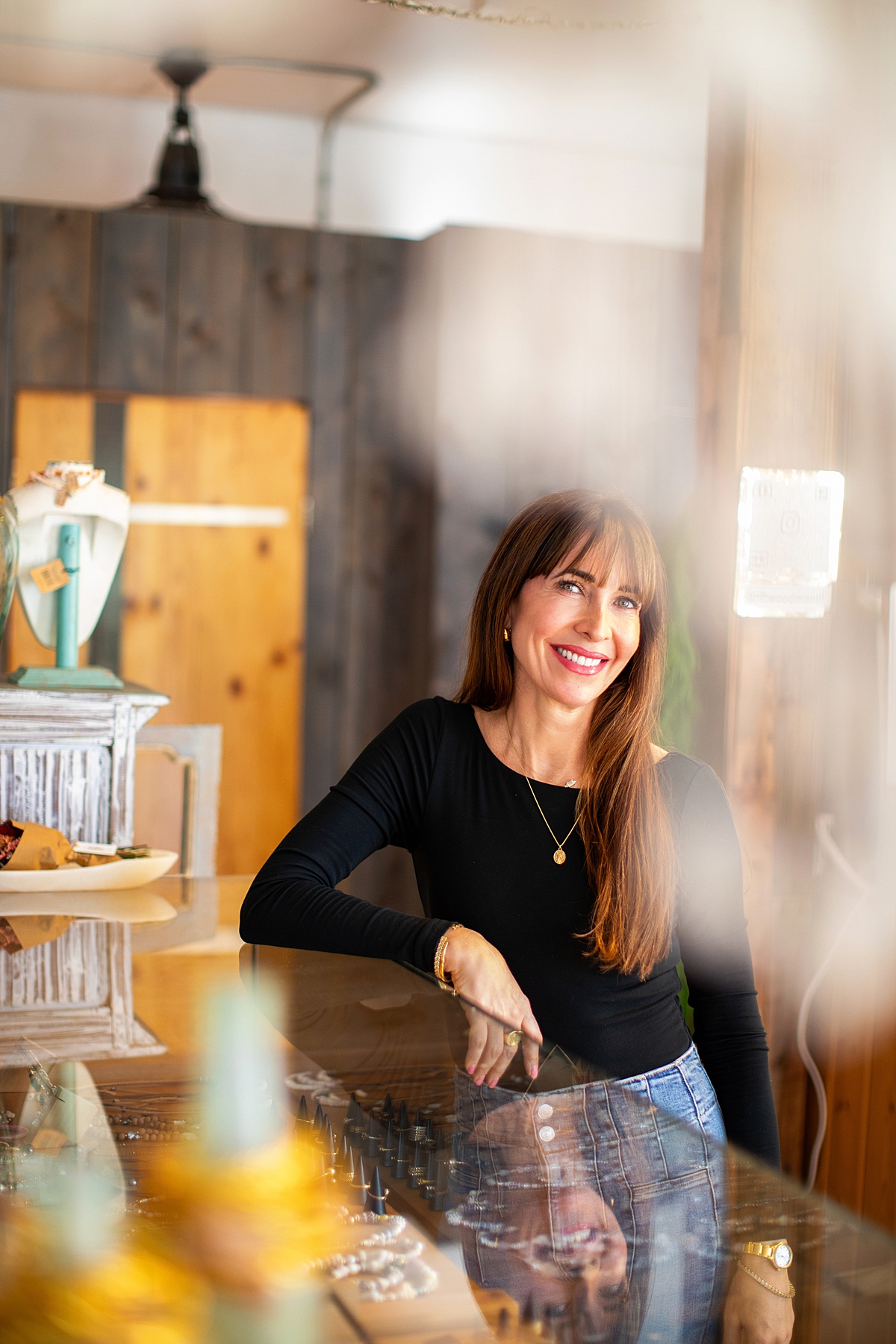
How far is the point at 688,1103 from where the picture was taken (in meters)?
1.34

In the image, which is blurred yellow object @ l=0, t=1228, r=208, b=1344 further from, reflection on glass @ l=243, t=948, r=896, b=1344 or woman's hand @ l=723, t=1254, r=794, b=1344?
woman's hand @ l=723, t=1254, r=794, b=1344

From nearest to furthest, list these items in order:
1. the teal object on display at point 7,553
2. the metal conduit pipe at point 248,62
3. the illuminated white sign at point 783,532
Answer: the teal object on display at point 7,553 → the illuminated white sign at point 783,532 → the metal conduit pipe at point 248,62

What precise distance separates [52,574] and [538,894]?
0.86 m

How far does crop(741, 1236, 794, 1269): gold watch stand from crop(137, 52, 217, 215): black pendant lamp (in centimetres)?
315

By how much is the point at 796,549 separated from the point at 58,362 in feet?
6.76

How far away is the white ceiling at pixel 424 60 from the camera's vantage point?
2973mm

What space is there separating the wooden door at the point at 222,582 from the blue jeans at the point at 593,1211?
265 cm

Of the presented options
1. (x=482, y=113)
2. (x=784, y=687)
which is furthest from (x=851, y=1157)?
(x=482, y=113)

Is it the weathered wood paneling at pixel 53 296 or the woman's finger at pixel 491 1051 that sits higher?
the weathered wood paneling at pixel 53 296

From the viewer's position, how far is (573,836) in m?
1.43

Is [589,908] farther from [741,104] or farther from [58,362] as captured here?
[58,362]

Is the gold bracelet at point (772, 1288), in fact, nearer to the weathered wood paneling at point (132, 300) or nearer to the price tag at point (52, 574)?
the price tag at point (52, 574)

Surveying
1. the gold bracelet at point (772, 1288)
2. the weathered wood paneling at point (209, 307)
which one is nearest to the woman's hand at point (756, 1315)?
the gold bracelet at point (772, 1288)

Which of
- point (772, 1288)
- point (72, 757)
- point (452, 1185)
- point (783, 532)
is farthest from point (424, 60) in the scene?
point (772, 1288)
